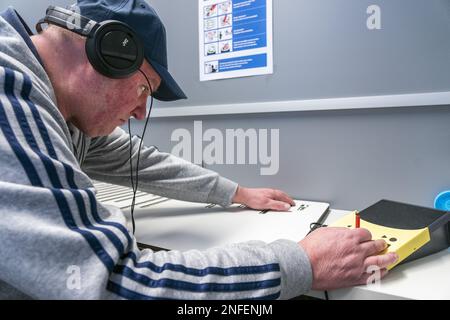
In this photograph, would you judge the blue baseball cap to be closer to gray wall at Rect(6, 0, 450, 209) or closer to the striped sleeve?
the striped sleeve

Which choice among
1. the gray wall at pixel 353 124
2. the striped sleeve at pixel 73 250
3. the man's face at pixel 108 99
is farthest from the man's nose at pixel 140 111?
the gray wall at pixel 353 124

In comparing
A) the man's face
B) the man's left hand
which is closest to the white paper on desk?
the man's left hand

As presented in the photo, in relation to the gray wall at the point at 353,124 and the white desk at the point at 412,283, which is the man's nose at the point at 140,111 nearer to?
the white desk at the point at 412,283

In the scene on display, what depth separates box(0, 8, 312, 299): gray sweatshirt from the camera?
1.00 ft

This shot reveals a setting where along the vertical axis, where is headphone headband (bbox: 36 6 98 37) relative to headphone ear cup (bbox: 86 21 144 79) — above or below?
above

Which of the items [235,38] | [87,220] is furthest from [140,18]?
[235,38]

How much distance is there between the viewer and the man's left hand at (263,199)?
81 centimetres

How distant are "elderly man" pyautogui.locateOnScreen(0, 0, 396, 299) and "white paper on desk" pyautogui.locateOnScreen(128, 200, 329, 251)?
0.17 metres

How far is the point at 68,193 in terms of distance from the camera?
0.34 meters

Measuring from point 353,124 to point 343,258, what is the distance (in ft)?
1.75

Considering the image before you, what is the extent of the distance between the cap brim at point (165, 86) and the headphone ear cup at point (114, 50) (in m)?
0.07

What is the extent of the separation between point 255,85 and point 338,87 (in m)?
0.26

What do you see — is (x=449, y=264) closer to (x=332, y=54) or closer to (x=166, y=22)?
(x=332, y=54)
